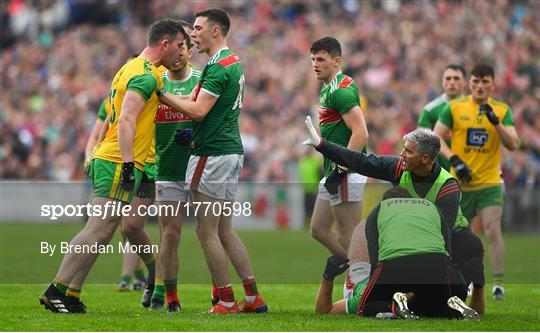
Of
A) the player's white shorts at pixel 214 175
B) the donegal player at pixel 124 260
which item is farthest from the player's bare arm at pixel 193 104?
A: the donegal player at pixel 124 260

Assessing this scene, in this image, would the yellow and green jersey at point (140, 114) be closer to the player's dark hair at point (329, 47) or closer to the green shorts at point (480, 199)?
the player's dark hair at point (329, 47)

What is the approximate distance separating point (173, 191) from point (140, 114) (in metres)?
1.11

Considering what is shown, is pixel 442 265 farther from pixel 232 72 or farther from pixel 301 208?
pixel 301 208

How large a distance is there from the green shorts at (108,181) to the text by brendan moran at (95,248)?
1.44ft

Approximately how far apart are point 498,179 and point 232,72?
444 centimetres

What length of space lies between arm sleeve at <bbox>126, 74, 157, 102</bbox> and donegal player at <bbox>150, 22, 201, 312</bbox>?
805 millimetres

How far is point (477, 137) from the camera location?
14172 mm

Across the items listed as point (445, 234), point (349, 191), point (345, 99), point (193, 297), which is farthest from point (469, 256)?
point (193, 297)

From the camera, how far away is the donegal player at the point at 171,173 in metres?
11.3

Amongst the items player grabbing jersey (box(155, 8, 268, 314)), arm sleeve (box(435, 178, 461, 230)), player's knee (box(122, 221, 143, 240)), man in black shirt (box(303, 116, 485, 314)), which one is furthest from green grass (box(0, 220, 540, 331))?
arm sleeve (box(435, 178, 461, 230))

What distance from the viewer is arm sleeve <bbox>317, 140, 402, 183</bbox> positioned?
1027cm

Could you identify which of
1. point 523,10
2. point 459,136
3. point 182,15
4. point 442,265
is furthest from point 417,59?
point 442,265

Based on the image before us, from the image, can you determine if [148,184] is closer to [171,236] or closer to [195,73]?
[171,236]

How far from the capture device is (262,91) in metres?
30.2
